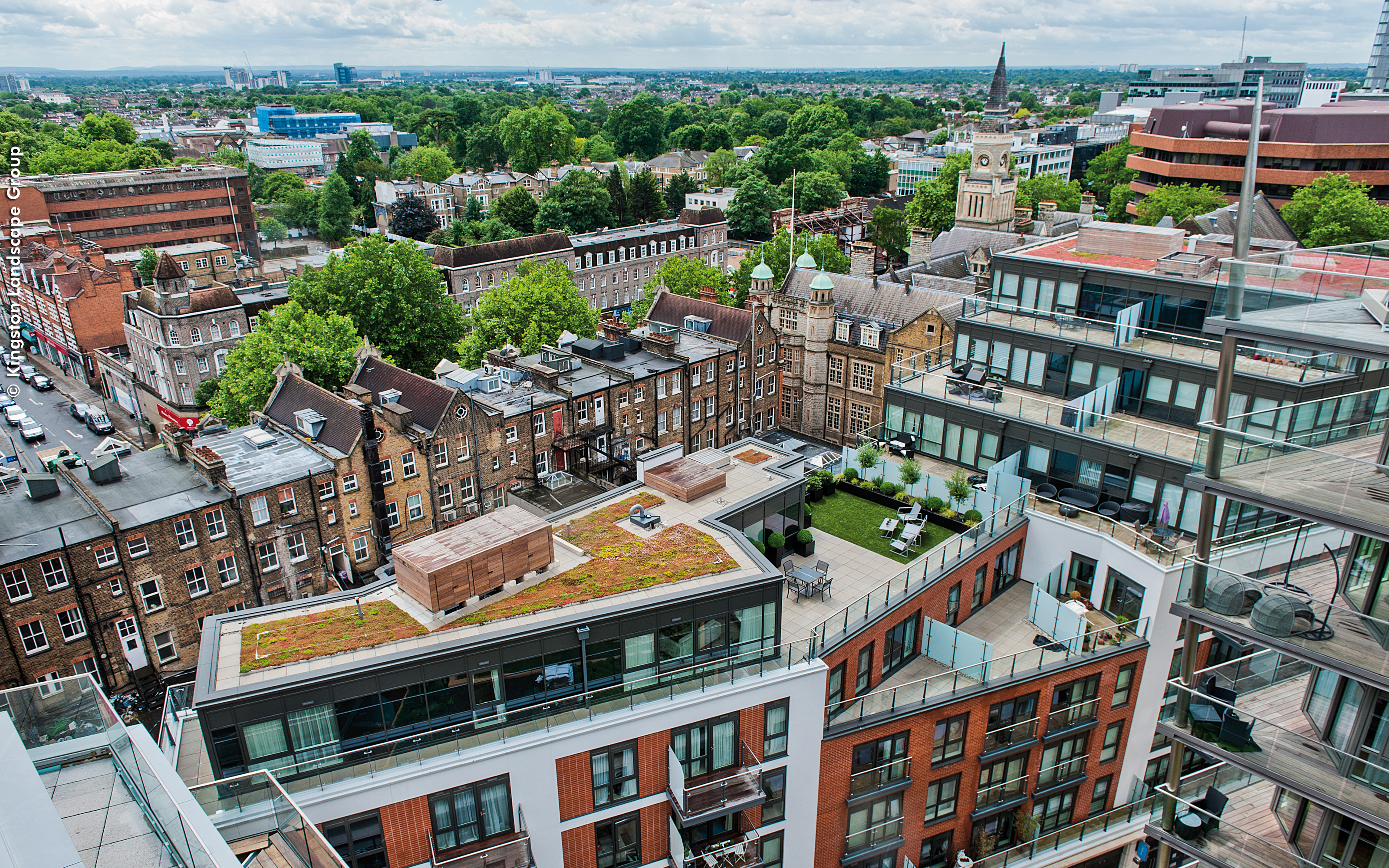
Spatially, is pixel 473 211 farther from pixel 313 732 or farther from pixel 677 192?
pixel 313 732

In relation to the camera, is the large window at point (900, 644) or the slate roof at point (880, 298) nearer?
the large window at point (900, 644)

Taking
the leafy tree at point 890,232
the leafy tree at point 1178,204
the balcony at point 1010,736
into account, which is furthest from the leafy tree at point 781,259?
the balcony at point 1010,736

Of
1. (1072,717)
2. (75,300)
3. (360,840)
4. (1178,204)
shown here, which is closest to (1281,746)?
(1072,717)

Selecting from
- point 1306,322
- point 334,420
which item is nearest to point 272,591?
point 334,420

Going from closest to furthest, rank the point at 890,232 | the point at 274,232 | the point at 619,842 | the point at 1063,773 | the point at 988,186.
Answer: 1. the point at 619,842
2. the point at 1063,773
3. the point at 988,186
4. the point at 890,232
5. the point at 274,232

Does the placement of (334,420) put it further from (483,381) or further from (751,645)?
(751,645)

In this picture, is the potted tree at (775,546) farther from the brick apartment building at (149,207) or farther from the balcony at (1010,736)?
the brick apartment building at (149,207)
